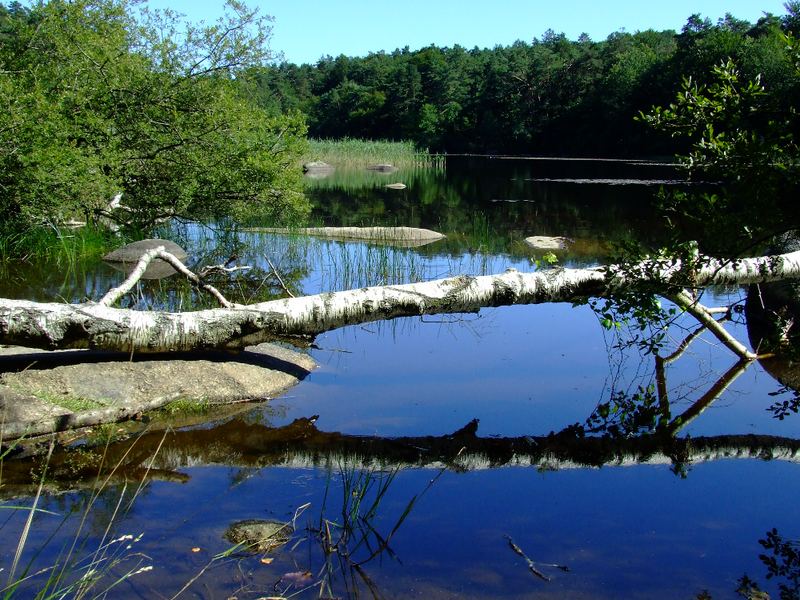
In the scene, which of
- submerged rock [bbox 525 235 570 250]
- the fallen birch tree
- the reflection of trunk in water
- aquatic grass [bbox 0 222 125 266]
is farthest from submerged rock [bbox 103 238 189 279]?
submerged rock [bbox 525 235 570 250]

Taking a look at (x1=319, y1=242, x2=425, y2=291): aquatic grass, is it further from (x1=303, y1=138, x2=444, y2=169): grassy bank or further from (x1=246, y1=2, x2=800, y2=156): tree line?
(x1=246, y1=2, x2=800, y2=156): tree line

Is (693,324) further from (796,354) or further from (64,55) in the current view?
(64,55)

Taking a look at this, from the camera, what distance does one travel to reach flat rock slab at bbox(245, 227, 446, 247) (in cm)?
1557

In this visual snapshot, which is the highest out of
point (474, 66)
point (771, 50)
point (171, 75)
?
point (474, 66)

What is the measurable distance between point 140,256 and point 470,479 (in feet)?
26.5

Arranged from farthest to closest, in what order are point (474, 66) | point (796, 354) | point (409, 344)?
point (474, 66)
point (409, 344)
point (796, 354)

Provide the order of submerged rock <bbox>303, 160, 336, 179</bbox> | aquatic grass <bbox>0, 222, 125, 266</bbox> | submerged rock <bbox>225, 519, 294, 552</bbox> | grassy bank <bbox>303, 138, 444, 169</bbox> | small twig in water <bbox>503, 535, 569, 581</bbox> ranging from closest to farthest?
1. small twig in water <bbox>503, 535, 569, 581</bbox>
2. submerged rock <bbox>225, 519, 294, 552</bbox>
3. aquatic grass <bbox>0, 222, 125, 266</bbox>
4. submerged rock <bbox>303, 160, 336, 179</bbox>
5. grassy bank <bbox>303, 138, 444, 169</bbox>

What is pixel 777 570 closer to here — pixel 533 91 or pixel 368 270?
pixel 368 270

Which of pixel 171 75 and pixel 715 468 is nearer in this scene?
pixel 715 468

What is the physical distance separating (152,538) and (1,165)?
8.25 metres

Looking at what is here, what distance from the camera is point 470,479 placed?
15.9ft

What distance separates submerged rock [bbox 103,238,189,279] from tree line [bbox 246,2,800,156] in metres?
38.5

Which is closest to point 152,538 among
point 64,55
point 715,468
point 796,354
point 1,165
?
point 715,468

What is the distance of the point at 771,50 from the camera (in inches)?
1989
